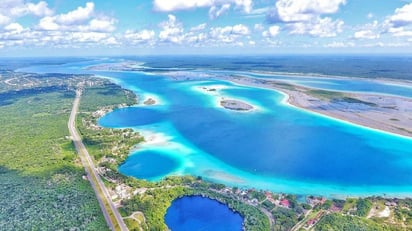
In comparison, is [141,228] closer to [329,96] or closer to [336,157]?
[336,157]

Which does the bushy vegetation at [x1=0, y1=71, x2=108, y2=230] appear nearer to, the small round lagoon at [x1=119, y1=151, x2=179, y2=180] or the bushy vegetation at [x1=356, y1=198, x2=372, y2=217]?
the small round lagoon at [x1=119, y1=151, x2=179, y2=180]

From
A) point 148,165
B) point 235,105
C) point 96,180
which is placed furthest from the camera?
point 235,105

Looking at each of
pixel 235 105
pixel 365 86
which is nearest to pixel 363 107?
pixel 235 105

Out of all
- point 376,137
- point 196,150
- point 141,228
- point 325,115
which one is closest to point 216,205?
point 141,228

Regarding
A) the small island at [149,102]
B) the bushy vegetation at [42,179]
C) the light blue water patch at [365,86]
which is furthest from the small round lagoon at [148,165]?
the light blue water patch at [365,86]

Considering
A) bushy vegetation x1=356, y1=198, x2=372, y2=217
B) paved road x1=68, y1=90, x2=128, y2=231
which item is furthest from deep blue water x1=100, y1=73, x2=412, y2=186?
bushy vegetation x1=356, y1=198, x2=372, y2=217

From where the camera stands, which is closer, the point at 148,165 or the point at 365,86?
the point at 148,165

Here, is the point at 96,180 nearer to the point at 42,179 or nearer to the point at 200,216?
the point at 42,179
